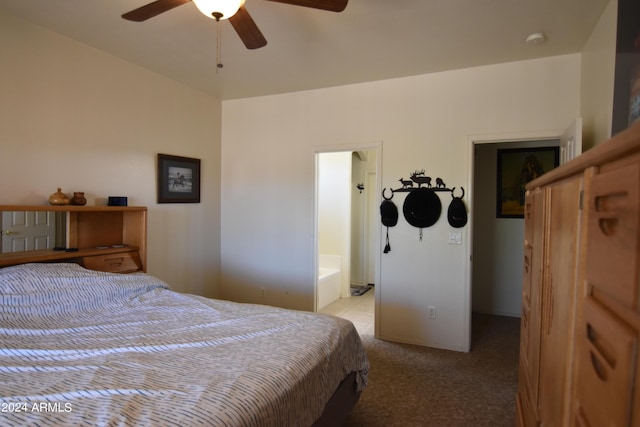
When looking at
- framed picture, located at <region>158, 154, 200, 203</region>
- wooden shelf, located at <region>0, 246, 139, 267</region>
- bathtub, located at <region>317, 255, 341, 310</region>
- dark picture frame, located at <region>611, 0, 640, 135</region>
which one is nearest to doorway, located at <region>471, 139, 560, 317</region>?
bathtub, located at <region>317, 255, 341, 310</region>

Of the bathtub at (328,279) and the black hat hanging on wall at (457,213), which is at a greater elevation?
the black hat hanging on wall at (457,213)

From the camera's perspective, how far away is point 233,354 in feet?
Answer: 5.11

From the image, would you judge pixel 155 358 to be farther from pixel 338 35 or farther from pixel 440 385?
pixel 338 35

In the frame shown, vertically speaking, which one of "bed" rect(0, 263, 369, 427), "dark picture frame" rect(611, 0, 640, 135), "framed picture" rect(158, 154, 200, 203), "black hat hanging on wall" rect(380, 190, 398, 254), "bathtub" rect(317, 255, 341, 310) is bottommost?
"bathtub" rect(317, 255, 341, 310)

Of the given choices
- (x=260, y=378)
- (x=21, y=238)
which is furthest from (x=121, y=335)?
(x=21, y=238)

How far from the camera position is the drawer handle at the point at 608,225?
0.63 m

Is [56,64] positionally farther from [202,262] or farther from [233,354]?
[233,354]

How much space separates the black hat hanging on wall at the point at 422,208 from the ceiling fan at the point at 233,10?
2.09m

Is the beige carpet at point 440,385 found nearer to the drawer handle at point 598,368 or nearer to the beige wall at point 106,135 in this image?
the drawer handle at point 598,368

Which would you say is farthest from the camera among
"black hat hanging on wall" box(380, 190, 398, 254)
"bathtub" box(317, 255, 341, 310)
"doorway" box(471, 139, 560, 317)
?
"bathtub" box(317, 255, 341, 310)

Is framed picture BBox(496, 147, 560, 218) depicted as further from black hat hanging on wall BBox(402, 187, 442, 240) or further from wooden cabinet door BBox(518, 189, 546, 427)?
wooden cabinet door BBox(518, 189, 546, 427)

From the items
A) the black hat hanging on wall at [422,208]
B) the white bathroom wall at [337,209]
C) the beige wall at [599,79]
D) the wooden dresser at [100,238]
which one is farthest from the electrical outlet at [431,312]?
the wooden dresser at [100,238]

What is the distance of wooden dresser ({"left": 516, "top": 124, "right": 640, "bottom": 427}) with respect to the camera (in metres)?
0.55

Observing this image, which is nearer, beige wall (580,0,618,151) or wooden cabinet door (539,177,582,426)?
wooden cabinet door (539,177,582,426)
